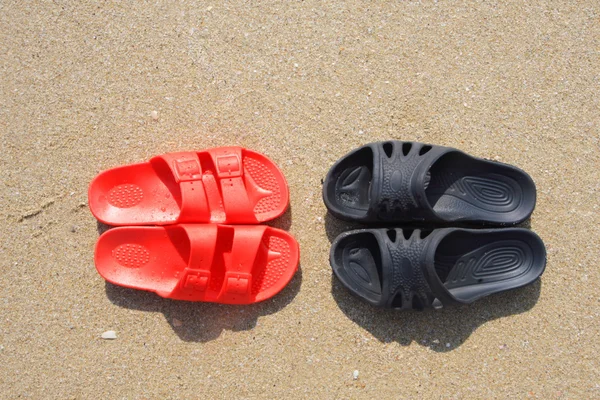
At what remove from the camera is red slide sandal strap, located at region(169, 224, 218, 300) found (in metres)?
1.68

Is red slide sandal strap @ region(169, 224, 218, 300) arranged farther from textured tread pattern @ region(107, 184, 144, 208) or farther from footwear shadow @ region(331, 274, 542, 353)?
footwear shadow @ region(331, 274, 542, 353)

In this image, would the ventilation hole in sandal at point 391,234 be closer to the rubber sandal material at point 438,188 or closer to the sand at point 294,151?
the rubber sandal material at point 438,188

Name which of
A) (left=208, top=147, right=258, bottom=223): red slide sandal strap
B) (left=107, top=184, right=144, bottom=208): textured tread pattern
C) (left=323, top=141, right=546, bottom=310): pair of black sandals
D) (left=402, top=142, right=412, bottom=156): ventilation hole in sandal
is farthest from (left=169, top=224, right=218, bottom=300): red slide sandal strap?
(left=402, top=142, right=412, bottom=156): ventilation hole in sandal

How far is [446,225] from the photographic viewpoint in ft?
5.84

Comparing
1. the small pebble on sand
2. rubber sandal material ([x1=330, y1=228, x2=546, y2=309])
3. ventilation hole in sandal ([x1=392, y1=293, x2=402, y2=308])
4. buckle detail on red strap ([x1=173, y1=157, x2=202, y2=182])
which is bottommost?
the small pebble on sand

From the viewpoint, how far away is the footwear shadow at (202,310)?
5.84 ft

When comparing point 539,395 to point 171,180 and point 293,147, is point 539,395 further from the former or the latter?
point 171,180

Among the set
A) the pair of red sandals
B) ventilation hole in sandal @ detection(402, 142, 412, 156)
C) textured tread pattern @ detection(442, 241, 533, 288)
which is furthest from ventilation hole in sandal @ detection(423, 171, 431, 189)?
the pair of red sandals

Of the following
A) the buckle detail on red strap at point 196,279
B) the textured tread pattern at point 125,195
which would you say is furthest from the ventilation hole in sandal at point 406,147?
the textured tread pattern at point 125,195

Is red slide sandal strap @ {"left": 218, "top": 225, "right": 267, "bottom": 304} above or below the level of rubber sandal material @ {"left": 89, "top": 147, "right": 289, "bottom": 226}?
below

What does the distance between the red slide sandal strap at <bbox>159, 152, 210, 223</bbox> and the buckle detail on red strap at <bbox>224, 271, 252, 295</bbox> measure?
242mm

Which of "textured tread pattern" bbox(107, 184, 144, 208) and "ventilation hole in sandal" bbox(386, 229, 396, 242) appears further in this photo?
"textured tread pattern" bbox(107, 184, 144, 208)

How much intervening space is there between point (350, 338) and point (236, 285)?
47cm

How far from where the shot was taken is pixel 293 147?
182cm
